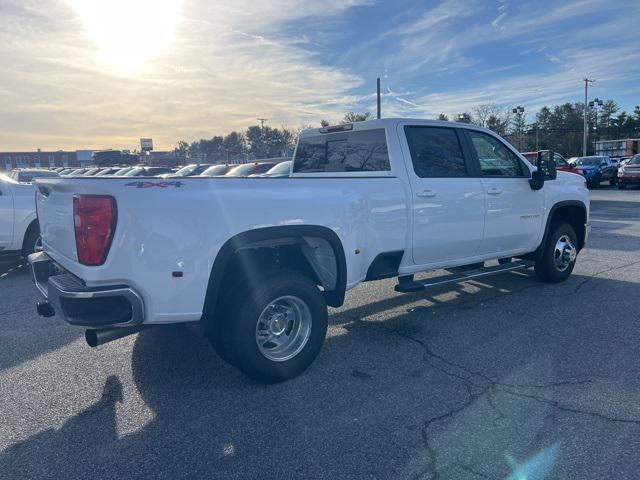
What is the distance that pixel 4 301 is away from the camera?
6496mm

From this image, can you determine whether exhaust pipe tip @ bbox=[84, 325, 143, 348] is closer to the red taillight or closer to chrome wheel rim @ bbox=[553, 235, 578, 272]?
the red taillight

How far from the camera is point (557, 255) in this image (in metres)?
6.70

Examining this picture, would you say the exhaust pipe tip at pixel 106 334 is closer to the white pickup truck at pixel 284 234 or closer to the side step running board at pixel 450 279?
the white pickup truck at pixel 284 234

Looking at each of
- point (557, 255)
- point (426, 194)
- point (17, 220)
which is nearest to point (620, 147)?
point (557, 255)

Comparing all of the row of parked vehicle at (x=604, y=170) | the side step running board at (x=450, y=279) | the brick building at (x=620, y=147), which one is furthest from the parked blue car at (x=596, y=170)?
the brick building at (x=620, y=147)

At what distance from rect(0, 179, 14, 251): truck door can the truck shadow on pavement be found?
4198 mm

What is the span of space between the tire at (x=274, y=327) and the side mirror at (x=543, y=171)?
135 inches

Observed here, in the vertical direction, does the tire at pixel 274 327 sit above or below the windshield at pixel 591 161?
below

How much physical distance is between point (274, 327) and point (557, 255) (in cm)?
449

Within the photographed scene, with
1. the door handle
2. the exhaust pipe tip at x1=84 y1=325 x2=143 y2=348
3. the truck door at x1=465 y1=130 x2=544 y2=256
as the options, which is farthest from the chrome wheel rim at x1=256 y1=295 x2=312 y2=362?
the truck door at x1=465 y1=130 x2=544 y2=256

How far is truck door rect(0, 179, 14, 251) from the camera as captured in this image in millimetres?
7633

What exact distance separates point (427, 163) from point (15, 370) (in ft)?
13.9

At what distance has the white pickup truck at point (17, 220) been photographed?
7664 mm

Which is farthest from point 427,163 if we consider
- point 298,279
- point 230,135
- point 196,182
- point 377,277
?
point 230,135
